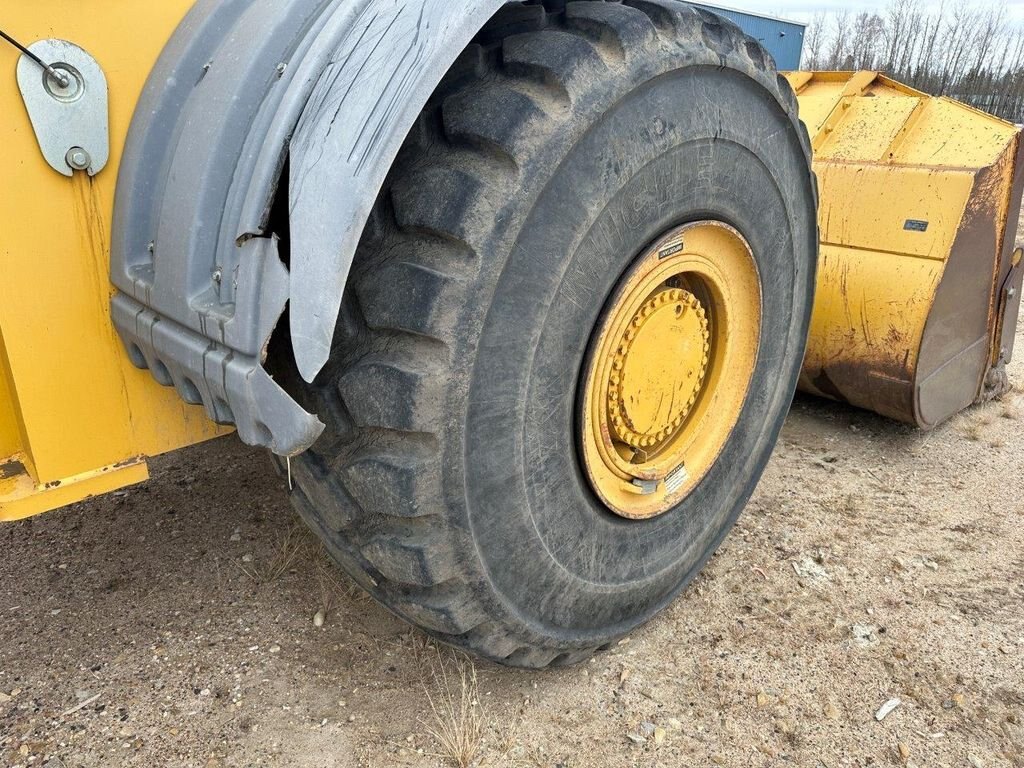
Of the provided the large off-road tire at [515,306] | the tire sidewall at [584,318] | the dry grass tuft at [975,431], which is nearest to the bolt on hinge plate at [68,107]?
the large off-road tire at [515,306]

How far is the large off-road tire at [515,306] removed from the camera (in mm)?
1234

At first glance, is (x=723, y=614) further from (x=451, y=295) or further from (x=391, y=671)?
(x=451, y=295)

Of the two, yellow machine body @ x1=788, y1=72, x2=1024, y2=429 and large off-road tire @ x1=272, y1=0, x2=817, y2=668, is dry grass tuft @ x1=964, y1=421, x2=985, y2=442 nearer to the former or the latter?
yellow machine body @ x1=788, y1=72, x2=1024, y2=429

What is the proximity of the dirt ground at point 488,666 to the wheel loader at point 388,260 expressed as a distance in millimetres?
261

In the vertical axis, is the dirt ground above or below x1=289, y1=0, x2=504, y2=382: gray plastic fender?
below

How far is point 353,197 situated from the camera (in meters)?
1.10

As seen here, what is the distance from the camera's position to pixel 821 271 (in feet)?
9.85

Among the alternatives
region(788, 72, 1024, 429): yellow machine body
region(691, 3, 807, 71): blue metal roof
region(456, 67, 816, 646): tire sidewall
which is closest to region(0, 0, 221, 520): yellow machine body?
region(456, 67, 816, 646): tire sidewall

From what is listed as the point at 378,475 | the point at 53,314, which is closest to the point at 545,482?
the point at 378,475

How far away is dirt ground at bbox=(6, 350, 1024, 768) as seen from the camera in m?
1.66

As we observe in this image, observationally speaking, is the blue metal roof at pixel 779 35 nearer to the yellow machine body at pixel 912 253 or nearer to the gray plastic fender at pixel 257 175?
the yellow machine body at pixel 912 253

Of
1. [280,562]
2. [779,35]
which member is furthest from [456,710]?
[779,35]

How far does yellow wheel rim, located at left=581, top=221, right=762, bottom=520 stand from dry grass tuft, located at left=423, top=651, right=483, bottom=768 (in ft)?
1.74

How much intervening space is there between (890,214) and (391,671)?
231 centimetres
